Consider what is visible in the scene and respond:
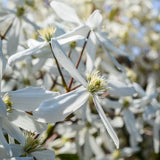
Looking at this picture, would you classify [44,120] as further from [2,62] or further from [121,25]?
[121,25]

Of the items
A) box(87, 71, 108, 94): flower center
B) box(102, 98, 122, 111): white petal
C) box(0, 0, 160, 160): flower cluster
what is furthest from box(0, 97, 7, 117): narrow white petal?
box(102, 98, 122, 111): white petal

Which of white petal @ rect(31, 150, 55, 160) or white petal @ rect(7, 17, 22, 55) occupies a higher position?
white petal @ rect(7, 17, 22, 55)

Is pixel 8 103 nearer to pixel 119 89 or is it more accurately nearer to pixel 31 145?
pixel 31 145

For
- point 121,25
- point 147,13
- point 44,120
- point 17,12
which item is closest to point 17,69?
point 17,12

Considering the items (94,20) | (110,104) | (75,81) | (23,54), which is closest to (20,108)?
(23,54)

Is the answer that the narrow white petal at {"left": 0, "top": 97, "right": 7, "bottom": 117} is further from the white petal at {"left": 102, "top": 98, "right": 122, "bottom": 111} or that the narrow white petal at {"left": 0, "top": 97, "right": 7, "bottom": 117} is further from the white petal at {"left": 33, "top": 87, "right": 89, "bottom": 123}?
the white petal at {"left": 102, "top": 98, "right": 122, "bottom": 111}

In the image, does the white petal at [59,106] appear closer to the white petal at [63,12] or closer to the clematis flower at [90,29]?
the clematis flower at [90,29]

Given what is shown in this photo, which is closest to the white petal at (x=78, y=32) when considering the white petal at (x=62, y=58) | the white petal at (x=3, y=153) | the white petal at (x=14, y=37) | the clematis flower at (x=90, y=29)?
the clematis flower at (x=90, y=29)
